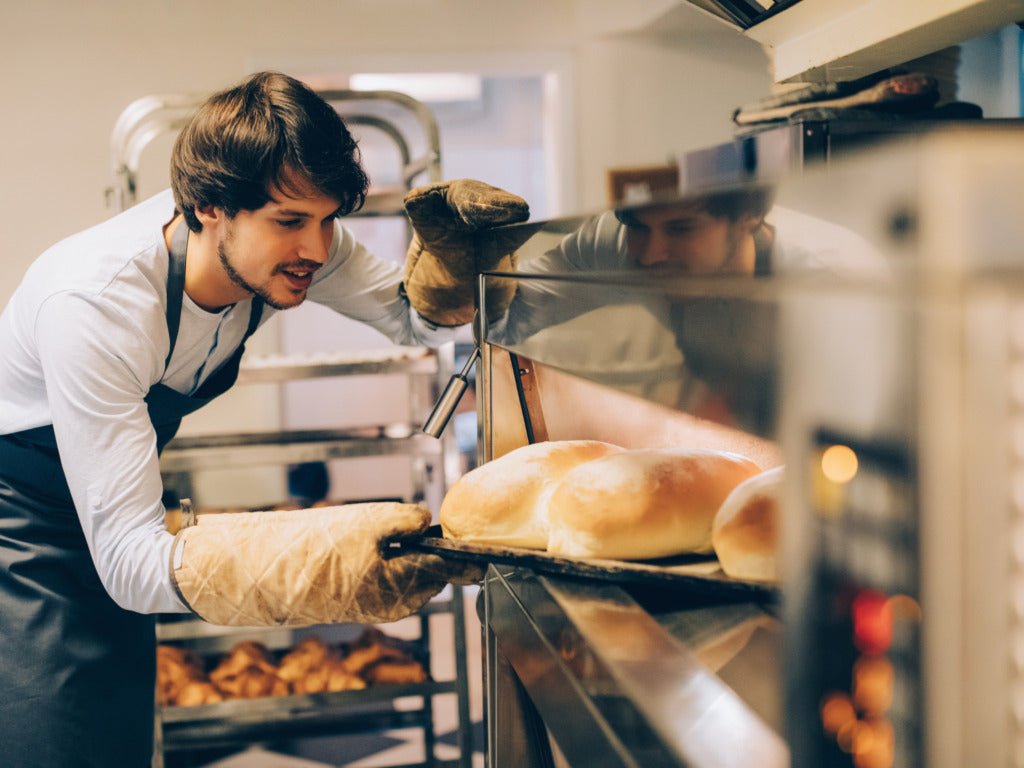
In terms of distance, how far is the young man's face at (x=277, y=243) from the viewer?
146 centimetres

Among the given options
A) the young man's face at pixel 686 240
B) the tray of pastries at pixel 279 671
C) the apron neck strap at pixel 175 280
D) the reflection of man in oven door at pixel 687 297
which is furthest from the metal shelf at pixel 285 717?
the young man's face at pixel 686 240

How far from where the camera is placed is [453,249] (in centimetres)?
147

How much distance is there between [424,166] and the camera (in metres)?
2.28

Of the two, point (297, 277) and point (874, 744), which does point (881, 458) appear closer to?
point (874, 744)

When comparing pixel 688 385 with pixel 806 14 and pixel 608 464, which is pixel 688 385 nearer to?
pixel 608 464

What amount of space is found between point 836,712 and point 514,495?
1.69 ft

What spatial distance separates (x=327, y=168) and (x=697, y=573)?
967 millimetres

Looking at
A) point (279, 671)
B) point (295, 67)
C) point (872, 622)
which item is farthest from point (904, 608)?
point (295, 67)

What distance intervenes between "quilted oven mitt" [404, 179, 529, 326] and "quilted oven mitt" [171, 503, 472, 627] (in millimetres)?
290

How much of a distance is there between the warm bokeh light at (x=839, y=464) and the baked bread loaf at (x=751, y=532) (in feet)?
0.80

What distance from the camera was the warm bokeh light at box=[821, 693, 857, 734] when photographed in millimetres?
413

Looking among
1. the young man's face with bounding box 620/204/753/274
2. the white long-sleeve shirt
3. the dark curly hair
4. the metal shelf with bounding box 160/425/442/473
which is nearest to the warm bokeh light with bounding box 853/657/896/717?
the young man's face with bounding box 620/204/753/274

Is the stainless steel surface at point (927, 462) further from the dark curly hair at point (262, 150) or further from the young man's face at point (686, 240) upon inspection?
the dark curly hair at point (262, 150)

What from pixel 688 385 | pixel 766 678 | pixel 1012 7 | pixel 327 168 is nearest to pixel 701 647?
pixel 766 678
